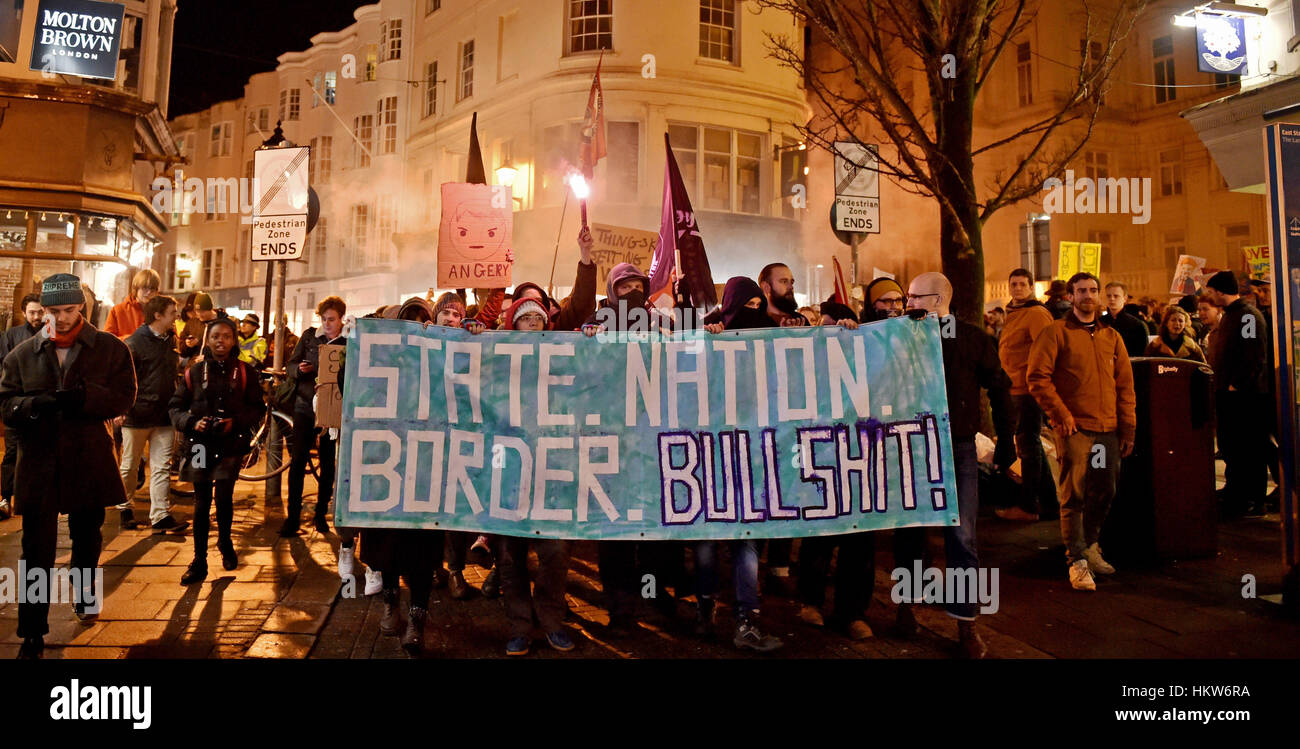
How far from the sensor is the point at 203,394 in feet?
18.2

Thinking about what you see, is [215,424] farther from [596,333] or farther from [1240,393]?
[1240,393]

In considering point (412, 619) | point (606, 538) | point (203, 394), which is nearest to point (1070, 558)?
point (606, 538)

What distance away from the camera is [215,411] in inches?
217

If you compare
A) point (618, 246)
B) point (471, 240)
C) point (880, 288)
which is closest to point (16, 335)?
point (471, 240)

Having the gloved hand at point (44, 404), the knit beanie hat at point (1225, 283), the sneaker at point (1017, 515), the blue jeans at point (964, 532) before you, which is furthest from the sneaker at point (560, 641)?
the knit beanie hat at point (1225, 283)

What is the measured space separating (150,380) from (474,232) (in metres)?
3.58

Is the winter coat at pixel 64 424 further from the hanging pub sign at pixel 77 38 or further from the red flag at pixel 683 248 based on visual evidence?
the hanging pub sign at pixel 77 38

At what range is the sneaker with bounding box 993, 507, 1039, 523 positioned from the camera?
7.31 m

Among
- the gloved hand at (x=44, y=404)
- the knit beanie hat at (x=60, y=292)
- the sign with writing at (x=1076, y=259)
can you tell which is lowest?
the gloved hand at (x=44, y=404)

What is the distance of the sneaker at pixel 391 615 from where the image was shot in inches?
171

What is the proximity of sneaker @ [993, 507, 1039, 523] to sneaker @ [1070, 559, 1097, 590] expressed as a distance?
2.00 m

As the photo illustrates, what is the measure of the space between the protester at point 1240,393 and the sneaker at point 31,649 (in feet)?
30.9
